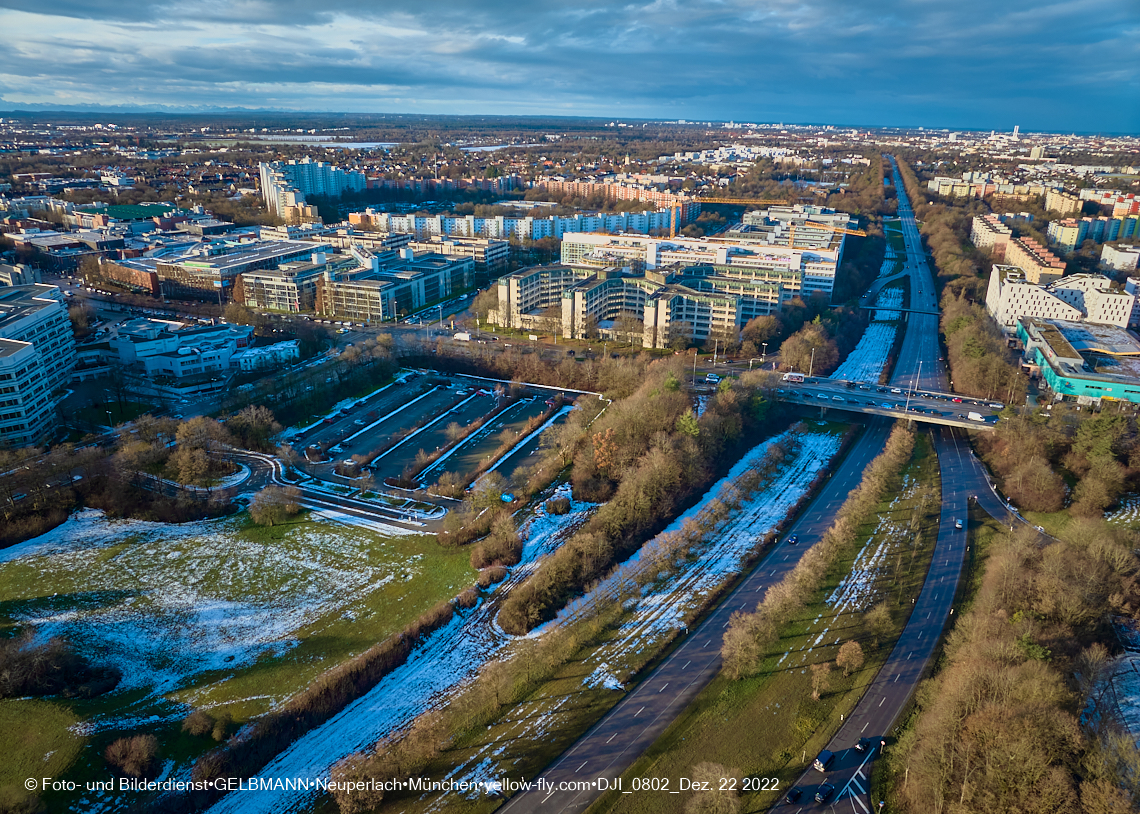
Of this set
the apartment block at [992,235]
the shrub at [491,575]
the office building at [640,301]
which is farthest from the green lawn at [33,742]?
the apartment block at [992,235]

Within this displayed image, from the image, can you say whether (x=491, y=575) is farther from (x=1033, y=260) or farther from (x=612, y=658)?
(x=1033, y=260)

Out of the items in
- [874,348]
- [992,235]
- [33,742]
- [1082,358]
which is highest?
[992,235]

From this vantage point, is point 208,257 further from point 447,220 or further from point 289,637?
point 289,637

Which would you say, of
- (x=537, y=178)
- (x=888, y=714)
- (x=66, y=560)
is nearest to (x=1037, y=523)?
(x=888, y=714)

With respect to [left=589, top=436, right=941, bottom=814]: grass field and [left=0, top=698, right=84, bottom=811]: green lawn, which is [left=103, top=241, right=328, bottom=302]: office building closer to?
[left=0, top=698, right=84, bottom=811]: green lawn

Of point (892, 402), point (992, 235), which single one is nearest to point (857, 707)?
point (892, 402)
